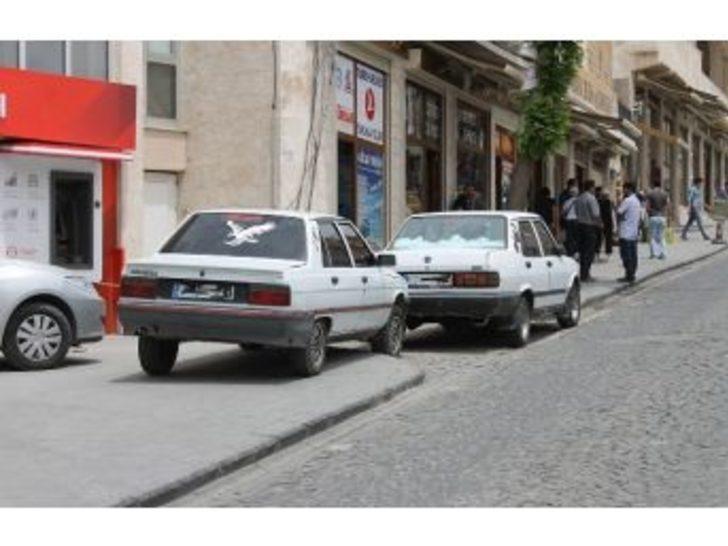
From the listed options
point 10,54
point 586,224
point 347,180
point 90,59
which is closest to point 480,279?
point 90,59

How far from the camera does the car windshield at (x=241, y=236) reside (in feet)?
37.5

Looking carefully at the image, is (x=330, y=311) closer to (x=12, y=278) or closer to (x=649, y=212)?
(x=12, y=278)

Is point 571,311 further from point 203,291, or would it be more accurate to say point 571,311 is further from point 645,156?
point 645,156

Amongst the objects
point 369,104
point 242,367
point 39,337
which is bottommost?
point 242,367

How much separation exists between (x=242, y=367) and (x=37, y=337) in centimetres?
199

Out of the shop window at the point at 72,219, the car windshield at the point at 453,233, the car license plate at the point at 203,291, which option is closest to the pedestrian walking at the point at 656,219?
the car windshield at the point at 453,233

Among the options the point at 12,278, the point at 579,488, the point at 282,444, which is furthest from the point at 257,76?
the point at 579,488

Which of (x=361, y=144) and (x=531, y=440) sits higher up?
(x=361, y=144)

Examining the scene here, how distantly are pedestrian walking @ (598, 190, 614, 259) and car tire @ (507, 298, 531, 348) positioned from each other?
14.8 m

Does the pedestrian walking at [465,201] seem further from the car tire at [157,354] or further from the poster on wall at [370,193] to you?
the car tire at [157,354]

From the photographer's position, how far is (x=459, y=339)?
610 inches

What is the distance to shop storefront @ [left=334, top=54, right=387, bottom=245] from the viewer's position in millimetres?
21656

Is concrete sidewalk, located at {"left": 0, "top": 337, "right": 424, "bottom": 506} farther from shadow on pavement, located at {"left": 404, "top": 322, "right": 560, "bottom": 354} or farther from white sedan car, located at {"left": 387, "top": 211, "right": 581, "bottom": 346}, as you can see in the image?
shadow on pavement, located at {"left": 404, "top": 322, "right": 560, "bottom": 354}

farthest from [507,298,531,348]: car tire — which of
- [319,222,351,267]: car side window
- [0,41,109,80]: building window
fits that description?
[0,41,109,80]: building window
